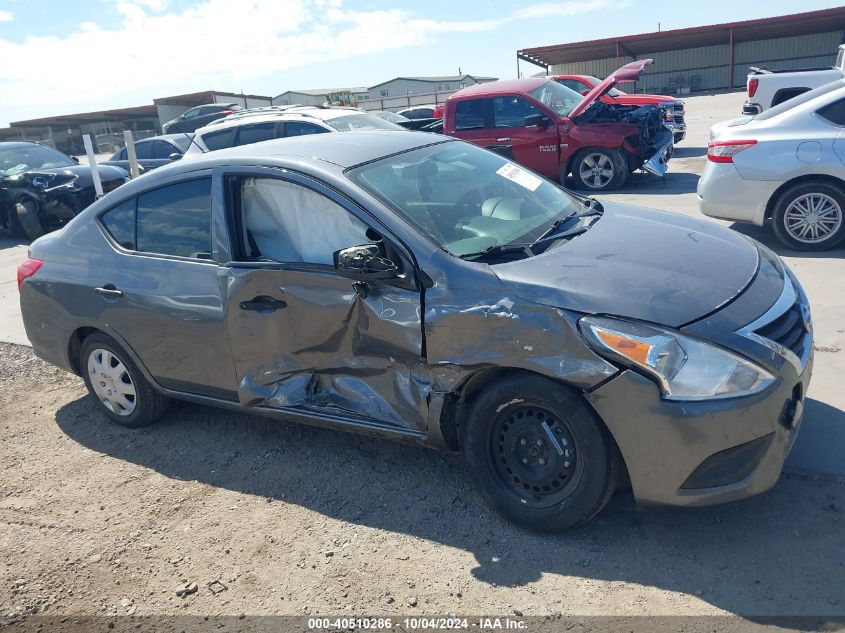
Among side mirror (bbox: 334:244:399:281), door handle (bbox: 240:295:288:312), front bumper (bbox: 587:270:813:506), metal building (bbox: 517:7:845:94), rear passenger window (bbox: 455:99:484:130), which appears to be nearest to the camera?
front bumper (bbox: 587:270:813:506)

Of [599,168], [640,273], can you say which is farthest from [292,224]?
[599,168]

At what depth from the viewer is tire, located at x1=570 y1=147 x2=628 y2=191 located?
432 inches

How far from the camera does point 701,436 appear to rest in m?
2.69

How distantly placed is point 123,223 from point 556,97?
9.08 meters

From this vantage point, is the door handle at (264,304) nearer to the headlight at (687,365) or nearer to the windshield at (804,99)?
the headlight at (687,365)

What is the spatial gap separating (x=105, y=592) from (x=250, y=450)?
1234 mm

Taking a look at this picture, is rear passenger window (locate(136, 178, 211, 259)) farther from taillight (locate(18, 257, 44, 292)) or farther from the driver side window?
taillight (locate(18, 257, 44, 292))

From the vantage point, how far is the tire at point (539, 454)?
9.45 ft

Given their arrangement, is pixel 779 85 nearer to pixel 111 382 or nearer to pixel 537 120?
pixel 537 120

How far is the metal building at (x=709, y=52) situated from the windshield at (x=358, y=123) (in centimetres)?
3018

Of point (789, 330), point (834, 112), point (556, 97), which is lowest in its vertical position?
point (789, 330)

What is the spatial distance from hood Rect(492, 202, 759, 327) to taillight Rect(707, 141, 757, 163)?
3.69 meters

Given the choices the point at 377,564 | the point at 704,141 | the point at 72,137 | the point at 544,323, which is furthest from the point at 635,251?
the point at 72,137

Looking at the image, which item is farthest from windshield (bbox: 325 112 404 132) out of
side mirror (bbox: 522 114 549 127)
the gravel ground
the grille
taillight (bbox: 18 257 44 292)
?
the grille
